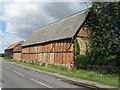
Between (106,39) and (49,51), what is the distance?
1419 cm

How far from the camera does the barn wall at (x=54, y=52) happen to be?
74.1ft

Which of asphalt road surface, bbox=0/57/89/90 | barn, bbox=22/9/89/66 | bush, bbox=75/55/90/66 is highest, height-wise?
barn, bbox=22/9/89/66

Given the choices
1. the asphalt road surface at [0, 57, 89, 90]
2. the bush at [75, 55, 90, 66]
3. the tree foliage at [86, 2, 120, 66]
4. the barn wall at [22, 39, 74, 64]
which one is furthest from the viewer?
the barn wall at [22, 39, 74, 64]

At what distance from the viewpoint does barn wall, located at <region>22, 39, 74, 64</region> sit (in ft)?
74.1

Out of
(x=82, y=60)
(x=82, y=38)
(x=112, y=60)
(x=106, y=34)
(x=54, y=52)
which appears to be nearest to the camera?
(x=112, y=60)

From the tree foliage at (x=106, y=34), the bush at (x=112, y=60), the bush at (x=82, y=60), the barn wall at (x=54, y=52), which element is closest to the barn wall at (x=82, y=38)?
the barn wall at (x=54, y=52)

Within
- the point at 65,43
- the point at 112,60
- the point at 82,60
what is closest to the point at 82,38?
the point at 65,43

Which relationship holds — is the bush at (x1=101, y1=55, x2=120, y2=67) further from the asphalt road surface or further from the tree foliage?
the asphalt road surface

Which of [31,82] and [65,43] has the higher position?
[65,43]

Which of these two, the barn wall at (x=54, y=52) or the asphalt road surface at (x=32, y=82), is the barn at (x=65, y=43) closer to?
the barn wall at (x=54, y=52)

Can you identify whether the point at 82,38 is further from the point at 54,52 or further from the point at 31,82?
the point at 31,82

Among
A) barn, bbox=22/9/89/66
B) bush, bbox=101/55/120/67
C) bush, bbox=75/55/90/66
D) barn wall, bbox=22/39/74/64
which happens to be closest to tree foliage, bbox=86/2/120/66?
bush, bbox=101/55/120/67

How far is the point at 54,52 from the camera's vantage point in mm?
26281

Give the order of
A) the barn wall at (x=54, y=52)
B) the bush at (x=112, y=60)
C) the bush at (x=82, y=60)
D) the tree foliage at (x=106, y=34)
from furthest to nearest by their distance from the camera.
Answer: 1. the barn wall at (x=54, y=52)
2. the bush at (x=82, y=60)
3. the tree foliage at (x=106, y=34)
4. the bush at (x=112, y=60)
